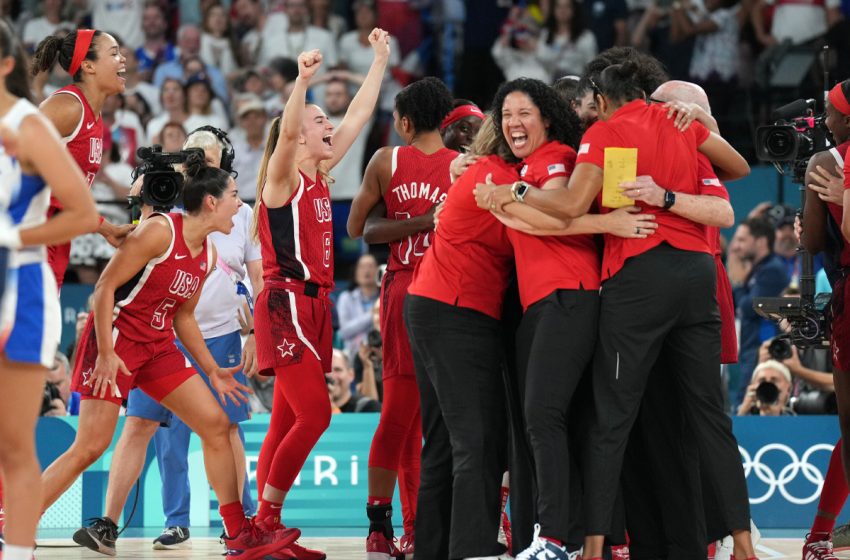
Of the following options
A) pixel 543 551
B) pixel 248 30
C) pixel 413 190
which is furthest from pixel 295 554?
pixel 248 30

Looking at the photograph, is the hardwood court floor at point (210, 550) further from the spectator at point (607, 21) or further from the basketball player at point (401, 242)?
the spectator at point (607, 21)

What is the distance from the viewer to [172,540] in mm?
7121

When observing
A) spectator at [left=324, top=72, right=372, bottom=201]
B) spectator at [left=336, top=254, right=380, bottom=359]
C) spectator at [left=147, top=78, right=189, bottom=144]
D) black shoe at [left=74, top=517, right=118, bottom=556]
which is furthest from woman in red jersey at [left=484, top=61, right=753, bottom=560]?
spectator at [left=147, top=78, right=189, bottom=144]

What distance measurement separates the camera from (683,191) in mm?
5133

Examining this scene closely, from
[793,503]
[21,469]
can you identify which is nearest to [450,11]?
[793,503]

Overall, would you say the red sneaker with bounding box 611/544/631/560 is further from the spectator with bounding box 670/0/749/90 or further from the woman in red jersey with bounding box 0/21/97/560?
the spectator with bounding box 670/0/749/90

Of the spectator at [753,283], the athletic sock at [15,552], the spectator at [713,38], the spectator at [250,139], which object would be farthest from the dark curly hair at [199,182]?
the spectator at [713,38]

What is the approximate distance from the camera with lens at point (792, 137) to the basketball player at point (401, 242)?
60.5 inches

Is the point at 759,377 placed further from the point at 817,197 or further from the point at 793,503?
the point at 817,197

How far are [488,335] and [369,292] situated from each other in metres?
5.44

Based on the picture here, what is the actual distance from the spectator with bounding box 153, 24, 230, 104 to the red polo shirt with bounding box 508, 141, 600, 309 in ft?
26.0

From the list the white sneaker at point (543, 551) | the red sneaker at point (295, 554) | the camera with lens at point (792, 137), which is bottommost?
the red sneaker at point (295, 554)

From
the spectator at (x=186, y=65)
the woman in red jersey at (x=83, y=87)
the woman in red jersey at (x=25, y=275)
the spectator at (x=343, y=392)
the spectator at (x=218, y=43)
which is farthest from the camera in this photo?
the spectator at (x=218, y=43)

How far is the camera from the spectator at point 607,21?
1280cm
